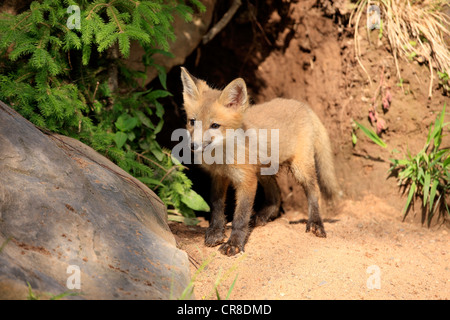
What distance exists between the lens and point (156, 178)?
14.3ft

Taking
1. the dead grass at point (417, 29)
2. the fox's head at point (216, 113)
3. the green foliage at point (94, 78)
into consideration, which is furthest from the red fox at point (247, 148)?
the dead grass at point (417, 29)

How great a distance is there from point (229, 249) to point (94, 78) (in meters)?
2.08

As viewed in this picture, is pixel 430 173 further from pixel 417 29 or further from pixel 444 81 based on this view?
pixel 417 29

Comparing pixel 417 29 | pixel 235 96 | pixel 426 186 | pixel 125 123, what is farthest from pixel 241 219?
pixel 417 29

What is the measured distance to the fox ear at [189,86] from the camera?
12.0 feet

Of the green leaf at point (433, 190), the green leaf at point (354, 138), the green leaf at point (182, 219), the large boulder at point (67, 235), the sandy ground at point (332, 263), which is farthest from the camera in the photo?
the green leaf at point (354, 138)

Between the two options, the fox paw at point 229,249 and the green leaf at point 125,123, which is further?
the green leaf at point 125,123

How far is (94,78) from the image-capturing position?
3990 mm

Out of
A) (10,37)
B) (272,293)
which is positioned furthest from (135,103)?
(272,293)

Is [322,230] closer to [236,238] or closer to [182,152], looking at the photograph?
[236,238]

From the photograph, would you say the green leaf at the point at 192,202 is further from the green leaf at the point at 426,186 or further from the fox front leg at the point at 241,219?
the green leaf at the point at 426,186

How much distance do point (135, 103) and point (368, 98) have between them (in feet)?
8.78

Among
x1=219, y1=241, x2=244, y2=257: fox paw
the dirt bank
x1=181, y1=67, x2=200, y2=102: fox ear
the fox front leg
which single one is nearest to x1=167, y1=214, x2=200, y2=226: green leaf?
the dirt bank

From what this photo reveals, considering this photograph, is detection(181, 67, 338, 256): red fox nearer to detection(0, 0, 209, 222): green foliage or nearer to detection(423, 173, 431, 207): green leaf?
detection(0, 0, 209, 222): green foliage
